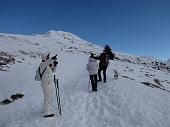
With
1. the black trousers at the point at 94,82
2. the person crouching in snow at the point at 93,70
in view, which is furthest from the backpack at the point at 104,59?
the black trousers at the point at 94,82

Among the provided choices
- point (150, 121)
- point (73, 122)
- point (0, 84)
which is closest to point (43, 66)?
point (73, 122)

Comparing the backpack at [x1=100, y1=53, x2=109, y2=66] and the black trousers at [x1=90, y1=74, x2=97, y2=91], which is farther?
the backpack at [x1=100, y1=53, x2=109, y2=66]

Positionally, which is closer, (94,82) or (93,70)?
(93,70)

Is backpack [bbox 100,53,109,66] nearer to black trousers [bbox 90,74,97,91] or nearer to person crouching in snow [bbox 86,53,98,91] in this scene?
person crouching in snow [bbox 86,53,98,91]

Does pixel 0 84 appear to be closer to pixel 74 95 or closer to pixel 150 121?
pixel 74 95

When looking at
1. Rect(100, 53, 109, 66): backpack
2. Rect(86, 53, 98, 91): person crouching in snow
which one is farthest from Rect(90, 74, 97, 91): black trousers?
Rect(100, 53, 109, 66): backpack

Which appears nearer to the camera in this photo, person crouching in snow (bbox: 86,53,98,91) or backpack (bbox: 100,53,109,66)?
person crouching in snow (bbox: 86,53,98,91)

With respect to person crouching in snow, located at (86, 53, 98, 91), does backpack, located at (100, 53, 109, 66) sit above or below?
above

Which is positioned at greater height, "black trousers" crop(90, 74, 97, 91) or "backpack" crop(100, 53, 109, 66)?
"backpack" crop(100, 53, 109, 66)

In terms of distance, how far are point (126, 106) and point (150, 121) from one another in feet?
8.32

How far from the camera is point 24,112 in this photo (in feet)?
53.6

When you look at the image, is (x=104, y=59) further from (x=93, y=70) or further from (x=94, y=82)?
(x=94, y=82)

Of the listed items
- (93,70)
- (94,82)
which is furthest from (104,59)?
(94,82)

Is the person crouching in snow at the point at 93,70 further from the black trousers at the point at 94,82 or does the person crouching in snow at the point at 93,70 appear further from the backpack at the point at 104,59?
the backpack at the point at 104,59
